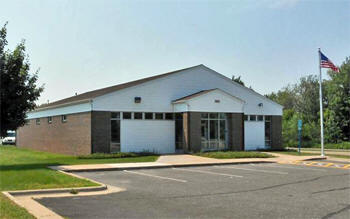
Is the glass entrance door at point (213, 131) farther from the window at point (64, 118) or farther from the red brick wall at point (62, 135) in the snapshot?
the window at point (64, 118)

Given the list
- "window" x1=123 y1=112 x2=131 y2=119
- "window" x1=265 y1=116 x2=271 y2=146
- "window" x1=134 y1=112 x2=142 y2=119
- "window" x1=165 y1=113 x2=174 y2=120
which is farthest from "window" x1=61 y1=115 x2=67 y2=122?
"window" x1=265 y1=116 x2=271 y2=146

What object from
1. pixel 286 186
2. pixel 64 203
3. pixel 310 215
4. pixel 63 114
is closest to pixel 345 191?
pixel 286 186

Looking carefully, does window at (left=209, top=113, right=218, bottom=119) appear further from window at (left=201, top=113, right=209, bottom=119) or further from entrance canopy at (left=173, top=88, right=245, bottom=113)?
entrance canopy at (left=173, top=88, right=245, bottom=113)

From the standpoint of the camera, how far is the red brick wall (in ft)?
85.7

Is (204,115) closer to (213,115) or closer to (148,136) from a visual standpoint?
(213,115)

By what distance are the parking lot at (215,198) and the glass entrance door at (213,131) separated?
40.3 feet

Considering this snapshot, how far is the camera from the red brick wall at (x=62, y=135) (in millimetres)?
26111

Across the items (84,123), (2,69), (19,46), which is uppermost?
(19,46)

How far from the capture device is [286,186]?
12719 mm

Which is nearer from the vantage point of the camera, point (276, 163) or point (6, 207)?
point (6, 207)

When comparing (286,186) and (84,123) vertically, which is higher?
(84,123)

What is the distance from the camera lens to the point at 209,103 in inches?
1096

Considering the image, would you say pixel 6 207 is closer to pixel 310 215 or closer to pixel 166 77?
pixel 310 215

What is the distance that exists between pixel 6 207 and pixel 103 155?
50.7ft
